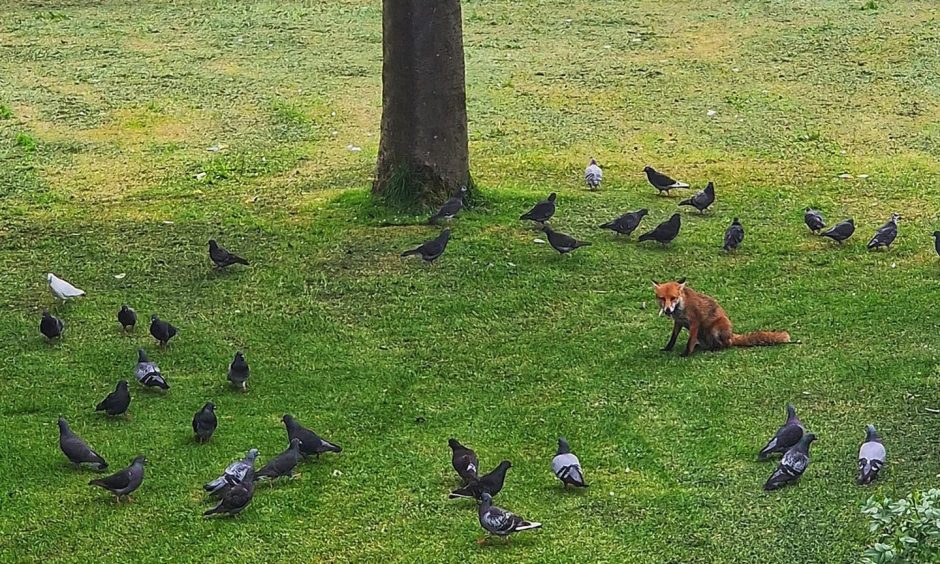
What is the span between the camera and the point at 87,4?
75.8 feet

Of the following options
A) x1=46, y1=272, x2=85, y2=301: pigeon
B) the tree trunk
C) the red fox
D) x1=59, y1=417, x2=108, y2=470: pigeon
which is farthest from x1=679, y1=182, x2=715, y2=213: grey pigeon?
x1=59, y1=417, x2=108, y2=470: pigeon

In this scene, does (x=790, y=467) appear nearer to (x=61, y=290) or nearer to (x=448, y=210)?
(x=448, y=210)

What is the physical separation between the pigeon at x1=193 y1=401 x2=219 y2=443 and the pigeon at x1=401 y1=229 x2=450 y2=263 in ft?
10.5

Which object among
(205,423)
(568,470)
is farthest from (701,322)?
(205,423)

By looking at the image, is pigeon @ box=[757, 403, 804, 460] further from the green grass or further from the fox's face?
the fox's face

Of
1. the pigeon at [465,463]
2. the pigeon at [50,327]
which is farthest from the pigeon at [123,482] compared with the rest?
the pigeon at [50,327]

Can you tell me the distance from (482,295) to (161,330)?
2.56m

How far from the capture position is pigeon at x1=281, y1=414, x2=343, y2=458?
25.6 feet

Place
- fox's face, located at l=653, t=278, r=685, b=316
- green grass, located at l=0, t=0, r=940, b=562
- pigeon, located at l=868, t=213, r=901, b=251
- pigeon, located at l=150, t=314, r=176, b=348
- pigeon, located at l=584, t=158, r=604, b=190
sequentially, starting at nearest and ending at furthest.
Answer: green grass, located at l=0, t=0, r=940, b=562 → fox's face, located at l=653, t=278, r=685, b=316 → pigeon, located at l=150, t=314, r=176, b=348 → pigeon, located at l=868, t=213, r=901, b=251 → pigeon, located at l=584, t=158, r=604, b=190

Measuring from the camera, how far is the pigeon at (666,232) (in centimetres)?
1141

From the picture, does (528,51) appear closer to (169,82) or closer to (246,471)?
(169,82)

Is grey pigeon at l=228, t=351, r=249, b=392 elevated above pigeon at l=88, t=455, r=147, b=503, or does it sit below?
below

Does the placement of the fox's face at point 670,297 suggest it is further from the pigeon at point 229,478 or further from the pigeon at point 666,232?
the pigeon at point 229,478

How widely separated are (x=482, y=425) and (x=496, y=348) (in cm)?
132
